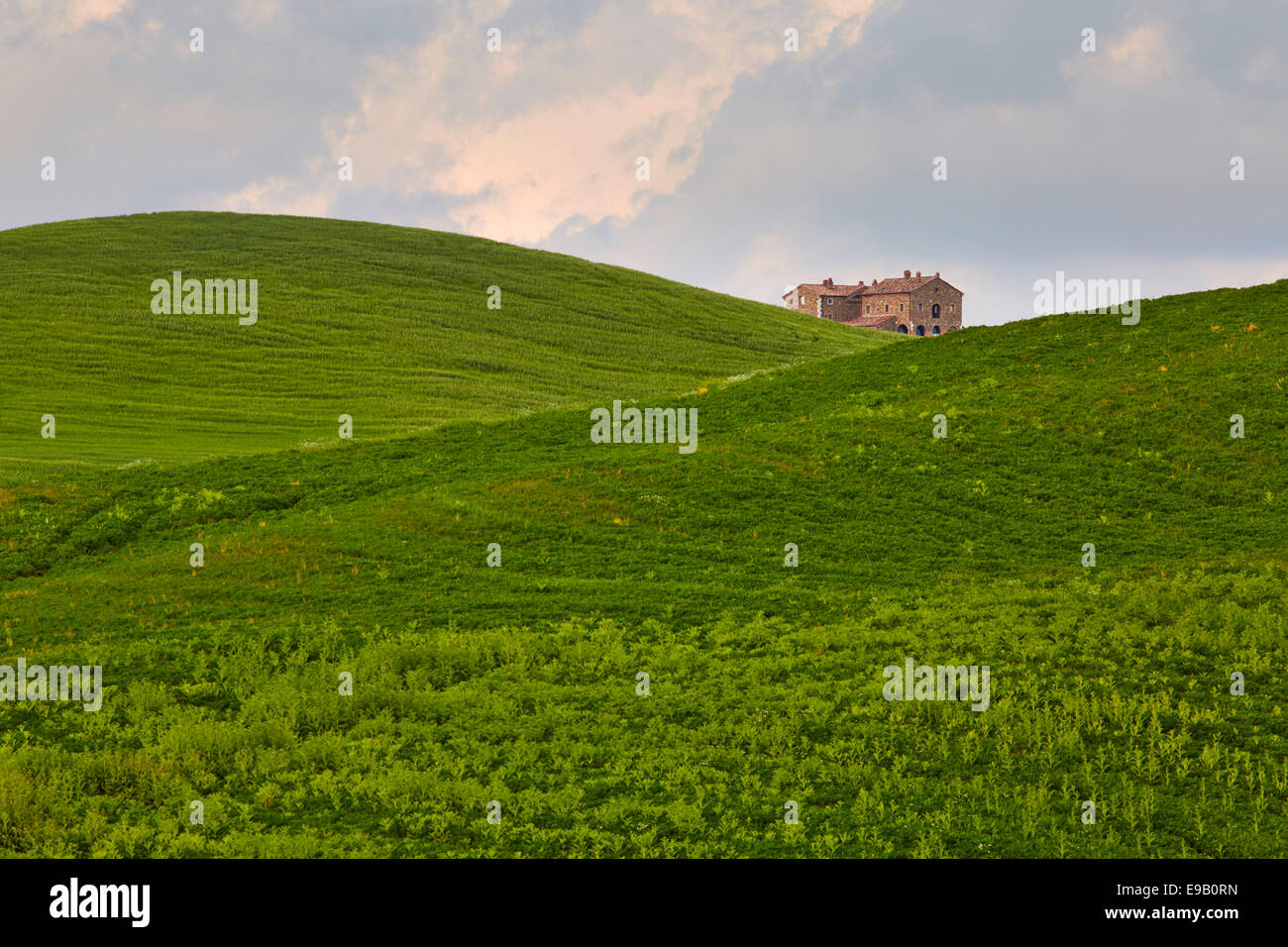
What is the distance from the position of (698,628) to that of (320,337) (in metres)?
68.9

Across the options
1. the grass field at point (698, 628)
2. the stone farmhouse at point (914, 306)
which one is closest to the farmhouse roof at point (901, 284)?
the stone farmhouse at point (914, 306)

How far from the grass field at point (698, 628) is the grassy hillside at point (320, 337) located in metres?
14.4

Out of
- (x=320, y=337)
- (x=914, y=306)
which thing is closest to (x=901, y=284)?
(x=914, y=306)

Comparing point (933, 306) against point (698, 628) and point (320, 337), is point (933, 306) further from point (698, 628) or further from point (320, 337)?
point (698, 628)

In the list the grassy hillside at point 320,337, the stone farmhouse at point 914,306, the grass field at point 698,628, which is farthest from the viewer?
the stone farmhouse at point 914,306

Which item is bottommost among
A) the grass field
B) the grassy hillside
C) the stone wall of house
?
the grass field

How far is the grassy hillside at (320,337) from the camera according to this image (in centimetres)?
6216

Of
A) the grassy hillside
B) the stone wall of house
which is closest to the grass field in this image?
the grassy hillside

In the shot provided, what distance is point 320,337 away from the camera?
281ft

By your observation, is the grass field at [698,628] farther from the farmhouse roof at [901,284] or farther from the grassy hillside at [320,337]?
the farmhouse roof at [901,284]

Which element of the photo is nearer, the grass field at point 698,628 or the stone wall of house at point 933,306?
the grass field at point 698,628

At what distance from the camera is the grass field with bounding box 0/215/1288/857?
578 inches

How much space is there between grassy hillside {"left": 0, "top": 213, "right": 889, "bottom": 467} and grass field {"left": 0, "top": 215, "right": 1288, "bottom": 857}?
14.4m

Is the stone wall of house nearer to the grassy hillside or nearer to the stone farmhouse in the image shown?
the stone farmhouse
